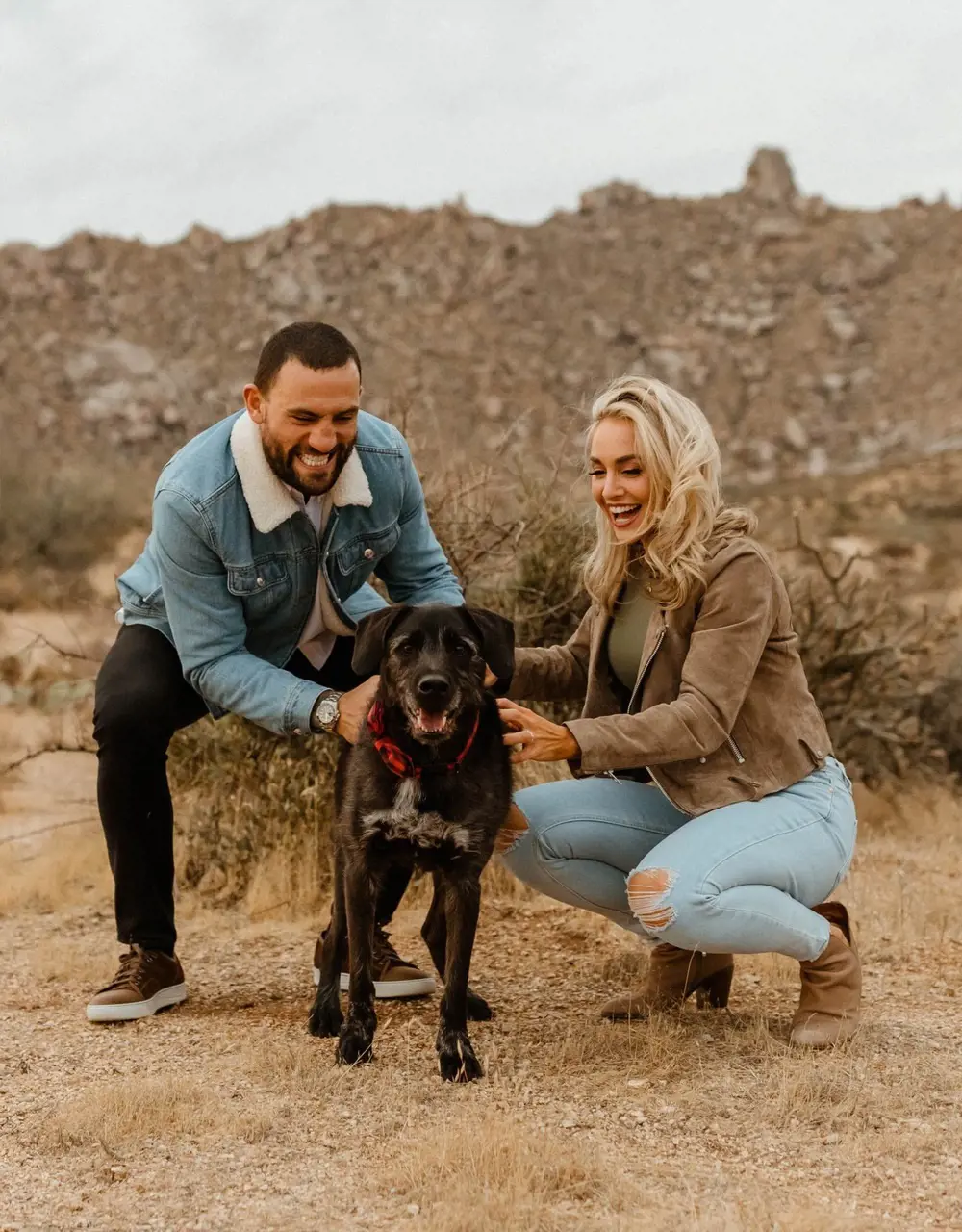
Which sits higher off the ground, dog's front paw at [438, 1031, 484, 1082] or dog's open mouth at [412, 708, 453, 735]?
dog's open mouth at [412, 708, 453, 735]

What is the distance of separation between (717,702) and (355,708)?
106 centimetres

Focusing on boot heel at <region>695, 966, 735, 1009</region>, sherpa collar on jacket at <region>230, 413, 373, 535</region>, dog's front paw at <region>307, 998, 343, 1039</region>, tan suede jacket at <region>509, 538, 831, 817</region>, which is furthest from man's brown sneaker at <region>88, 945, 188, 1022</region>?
boot heel at <region>695, 966, 735, 1009</region>

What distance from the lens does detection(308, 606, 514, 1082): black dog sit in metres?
3.91

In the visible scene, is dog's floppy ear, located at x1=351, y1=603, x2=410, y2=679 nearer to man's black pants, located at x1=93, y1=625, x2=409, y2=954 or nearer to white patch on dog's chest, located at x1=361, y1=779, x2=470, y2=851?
white patch on dog's chest, located at x1=361, y1=779, x2=470, y2=851

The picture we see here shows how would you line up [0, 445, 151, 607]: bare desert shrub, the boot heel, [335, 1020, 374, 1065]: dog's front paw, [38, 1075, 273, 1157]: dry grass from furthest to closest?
[0, 445, 151, 607]: bare desert shrub, the boot heel, [335, 1020, 374, 1065]: dog's front paw, [38, 1075, 273, 1157]: dry grass

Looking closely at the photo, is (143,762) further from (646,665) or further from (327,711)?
(646,665)

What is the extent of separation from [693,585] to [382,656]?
931mm

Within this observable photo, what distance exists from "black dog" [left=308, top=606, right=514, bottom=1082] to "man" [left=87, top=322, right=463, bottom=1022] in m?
0.26

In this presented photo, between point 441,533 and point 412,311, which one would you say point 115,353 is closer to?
point 412,311

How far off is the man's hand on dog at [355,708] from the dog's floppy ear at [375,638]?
0.50 feet

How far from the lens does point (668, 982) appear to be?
451cm

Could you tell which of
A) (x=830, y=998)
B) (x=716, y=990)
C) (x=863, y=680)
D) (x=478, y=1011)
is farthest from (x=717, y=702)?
(x=863, y=680)

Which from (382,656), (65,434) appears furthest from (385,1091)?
(65,434)

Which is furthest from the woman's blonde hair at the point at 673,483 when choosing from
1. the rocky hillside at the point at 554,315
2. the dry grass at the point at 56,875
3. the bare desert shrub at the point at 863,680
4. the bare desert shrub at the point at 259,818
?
the rocky hillside at the point at 554,315
